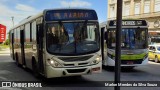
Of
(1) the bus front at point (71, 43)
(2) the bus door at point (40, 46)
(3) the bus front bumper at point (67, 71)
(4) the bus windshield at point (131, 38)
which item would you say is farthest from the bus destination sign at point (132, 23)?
(3) the bus front bumper at point (67, 71)

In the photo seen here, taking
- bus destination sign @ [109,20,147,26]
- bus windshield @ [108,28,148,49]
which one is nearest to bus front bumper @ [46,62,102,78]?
bus windshield @ [108,28,148,49]

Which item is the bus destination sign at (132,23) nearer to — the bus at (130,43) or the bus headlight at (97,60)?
the bus at (130,43)

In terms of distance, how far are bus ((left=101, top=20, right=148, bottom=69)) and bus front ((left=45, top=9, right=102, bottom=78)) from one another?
5.40 meters

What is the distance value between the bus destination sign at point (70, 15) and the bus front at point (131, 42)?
17.2ft

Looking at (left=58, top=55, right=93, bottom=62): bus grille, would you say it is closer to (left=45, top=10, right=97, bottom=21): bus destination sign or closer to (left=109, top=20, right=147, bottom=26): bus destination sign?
(left=45, top=10, right=97, bottom=21): bus destination sign

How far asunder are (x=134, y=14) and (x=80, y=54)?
62144mm

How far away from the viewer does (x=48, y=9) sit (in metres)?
12.6

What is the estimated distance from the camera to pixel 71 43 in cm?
1217

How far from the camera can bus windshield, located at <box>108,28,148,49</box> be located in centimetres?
1791

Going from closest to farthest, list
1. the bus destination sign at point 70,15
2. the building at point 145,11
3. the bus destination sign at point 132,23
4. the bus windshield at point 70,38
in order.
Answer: the bus windshield at point 70,38
the bus destination sign at point 70,15
the bus destination sign at point 132,23
the building at point 145,11

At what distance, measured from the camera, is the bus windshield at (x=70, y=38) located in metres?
12.1

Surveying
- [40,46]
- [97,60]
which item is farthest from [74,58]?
[40,46]

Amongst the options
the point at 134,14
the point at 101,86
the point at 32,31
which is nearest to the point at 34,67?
the point at 32,31

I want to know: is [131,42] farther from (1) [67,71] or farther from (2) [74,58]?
(1) [67,71]
